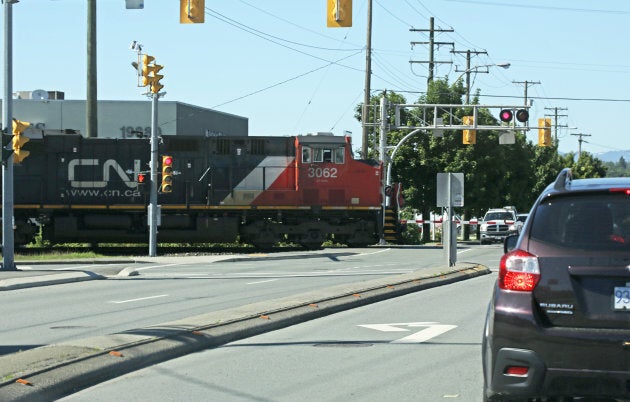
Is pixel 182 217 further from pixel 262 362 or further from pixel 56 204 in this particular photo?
pixel 262 362

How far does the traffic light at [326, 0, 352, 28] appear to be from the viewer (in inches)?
822

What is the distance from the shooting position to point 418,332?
1312 cm

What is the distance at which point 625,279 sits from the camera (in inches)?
254

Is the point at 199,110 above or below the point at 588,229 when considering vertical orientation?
above

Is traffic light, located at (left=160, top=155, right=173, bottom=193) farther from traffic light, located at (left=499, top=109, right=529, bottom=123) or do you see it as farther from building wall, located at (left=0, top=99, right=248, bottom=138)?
building wall, located at (left=0, top=99, right=248, bottom=138)

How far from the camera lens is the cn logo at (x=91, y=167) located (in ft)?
125

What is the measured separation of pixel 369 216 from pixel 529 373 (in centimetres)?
3311

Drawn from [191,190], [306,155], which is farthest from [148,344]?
[306,155]

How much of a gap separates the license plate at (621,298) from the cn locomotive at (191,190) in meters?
32.2

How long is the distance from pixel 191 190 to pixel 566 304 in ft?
107

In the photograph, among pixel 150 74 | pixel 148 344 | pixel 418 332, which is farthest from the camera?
pixel 150 74

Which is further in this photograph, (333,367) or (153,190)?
(153,190)

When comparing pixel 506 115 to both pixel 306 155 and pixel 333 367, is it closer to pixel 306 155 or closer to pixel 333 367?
pixel 306 155

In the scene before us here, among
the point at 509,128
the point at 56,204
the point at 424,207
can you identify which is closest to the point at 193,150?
the point at 56,204
